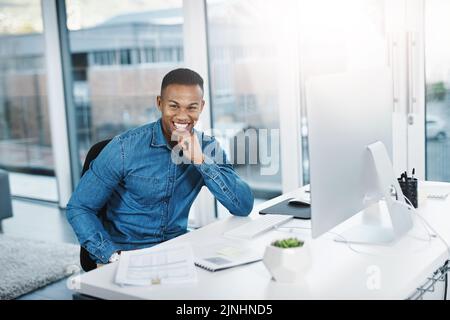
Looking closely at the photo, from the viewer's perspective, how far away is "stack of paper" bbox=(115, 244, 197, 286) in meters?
1.43

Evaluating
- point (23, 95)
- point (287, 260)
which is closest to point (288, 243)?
point (287, 260)

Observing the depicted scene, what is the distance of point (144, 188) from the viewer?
210 cm

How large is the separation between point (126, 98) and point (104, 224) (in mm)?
2935

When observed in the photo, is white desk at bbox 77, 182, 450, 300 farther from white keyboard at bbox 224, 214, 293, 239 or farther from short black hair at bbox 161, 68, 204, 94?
short black hair at bbox 161, 68, 204, 94

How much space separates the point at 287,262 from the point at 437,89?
90.7 inches

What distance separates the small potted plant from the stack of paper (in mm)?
204

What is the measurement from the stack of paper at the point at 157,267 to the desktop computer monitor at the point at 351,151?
359mm

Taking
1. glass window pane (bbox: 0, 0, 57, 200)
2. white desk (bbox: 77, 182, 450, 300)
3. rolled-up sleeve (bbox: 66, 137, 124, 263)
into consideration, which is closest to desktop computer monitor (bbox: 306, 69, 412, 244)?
white desk (bbox: 77, 182, 450, 300)

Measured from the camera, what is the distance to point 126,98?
4.94m

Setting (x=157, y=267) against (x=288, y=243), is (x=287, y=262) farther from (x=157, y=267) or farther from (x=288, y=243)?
(x=157, y=267)

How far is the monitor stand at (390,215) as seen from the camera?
1.64m
